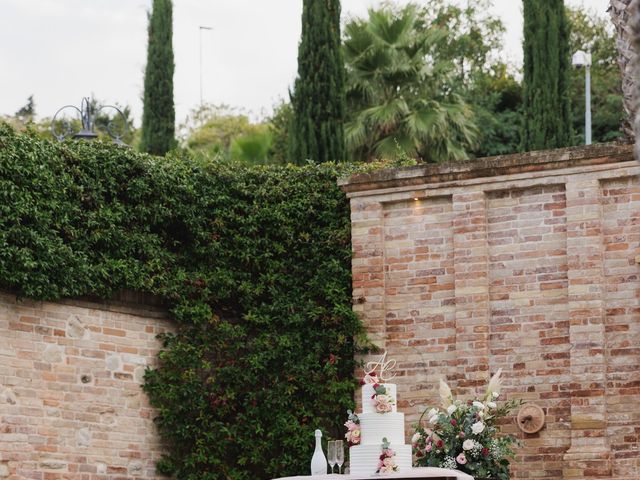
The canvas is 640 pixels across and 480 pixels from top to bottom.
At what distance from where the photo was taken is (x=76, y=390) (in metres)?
11.8

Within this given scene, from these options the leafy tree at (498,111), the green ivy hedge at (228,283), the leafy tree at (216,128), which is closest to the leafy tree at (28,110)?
the leafy tree at (216,128)

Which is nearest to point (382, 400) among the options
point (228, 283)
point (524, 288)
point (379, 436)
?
point (379, 436)

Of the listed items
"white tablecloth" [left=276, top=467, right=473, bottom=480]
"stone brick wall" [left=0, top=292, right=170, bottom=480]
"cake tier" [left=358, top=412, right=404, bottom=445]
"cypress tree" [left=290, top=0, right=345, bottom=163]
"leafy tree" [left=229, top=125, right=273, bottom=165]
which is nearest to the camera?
"white tablecloth" [left=276, top=467, right=473, bottom=480]

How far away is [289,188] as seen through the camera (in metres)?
13.0

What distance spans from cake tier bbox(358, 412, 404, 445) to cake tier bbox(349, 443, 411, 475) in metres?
0.06

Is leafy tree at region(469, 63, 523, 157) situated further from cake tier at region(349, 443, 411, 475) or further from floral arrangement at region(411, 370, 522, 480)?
cake tier at region(349, 443, 411, 475)

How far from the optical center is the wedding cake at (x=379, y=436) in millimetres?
9898

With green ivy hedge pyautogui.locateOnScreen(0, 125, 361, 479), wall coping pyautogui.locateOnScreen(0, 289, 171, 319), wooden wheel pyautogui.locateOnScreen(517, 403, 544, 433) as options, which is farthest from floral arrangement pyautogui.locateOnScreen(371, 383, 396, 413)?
wall coping pyautogui.locateOnScreen(0, 289, 171, 319)

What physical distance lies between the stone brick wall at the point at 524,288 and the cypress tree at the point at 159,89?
10522mm

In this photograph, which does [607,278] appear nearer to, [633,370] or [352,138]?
[633,370]

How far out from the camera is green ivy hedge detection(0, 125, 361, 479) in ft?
39.4

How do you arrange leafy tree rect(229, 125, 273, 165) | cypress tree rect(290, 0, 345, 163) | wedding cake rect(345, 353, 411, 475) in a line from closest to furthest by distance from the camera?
1. wedding cake rect(345, 353, 411, 475)
2. cypress tree rect(290, 0, 345, 163)
3. leafy tree rect(229, 125, 273, 165)

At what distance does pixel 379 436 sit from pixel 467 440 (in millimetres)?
1081

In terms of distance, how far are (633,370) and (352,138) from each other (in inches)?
457
